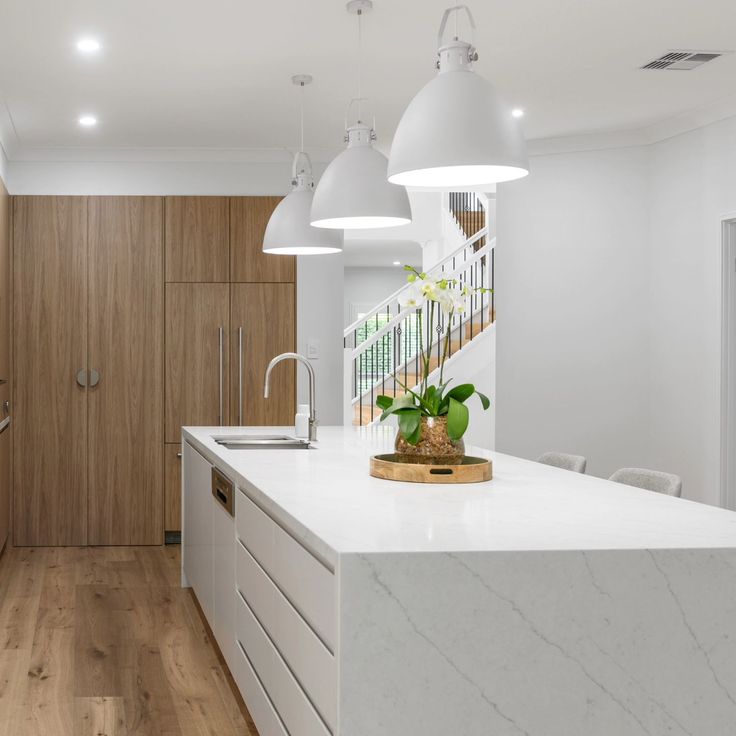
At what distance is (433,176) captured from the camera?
8.74ft

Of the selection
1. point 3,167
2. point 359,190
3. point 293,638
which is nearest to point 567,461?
point 359,190

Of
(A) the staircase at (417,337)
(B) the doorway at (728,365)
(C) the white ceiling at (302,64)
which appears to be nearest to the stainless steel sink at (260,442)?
(C) the white ceiling at (302,64)

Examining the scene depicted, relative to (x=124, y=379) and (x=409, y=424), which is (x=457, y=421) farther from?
(x=124, y=379)

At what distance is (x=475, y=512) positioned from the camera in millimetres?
2131

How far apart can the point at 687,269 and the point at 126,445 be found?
3663 millimetres

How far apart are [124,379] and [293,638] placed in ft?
13.5

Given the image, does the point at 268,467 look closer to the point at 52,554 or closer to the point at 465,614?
the point at 465,614

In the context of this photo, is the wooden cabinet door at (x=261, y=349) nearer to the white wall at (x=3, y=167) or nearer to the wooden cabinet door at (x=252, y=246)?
the wooden cabinet door at (x=252, y=246)

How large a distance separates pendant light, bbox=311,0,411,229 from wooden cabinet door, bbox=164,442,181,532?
3.09 metres

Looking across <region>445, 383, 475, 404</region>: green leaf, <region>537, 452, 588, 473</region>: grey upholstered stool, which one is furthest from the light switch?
<region>445, 383, 475, 404</region>: green leaf

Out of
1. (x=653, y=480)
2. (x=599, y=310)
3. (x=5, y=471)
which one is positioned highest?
(x=599, y=310)

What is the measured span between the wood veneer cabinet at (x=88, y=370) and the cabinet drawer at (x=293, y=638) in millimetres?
3185

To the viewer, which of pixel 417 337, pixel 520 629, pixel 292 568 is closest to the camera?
pixel 520 629

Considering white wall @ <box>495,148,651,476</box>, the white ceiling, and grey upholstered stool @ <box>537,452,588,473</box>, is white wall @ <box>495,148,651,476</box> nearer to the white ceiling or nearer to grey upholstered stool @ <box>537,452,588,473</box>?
the white ceiling
